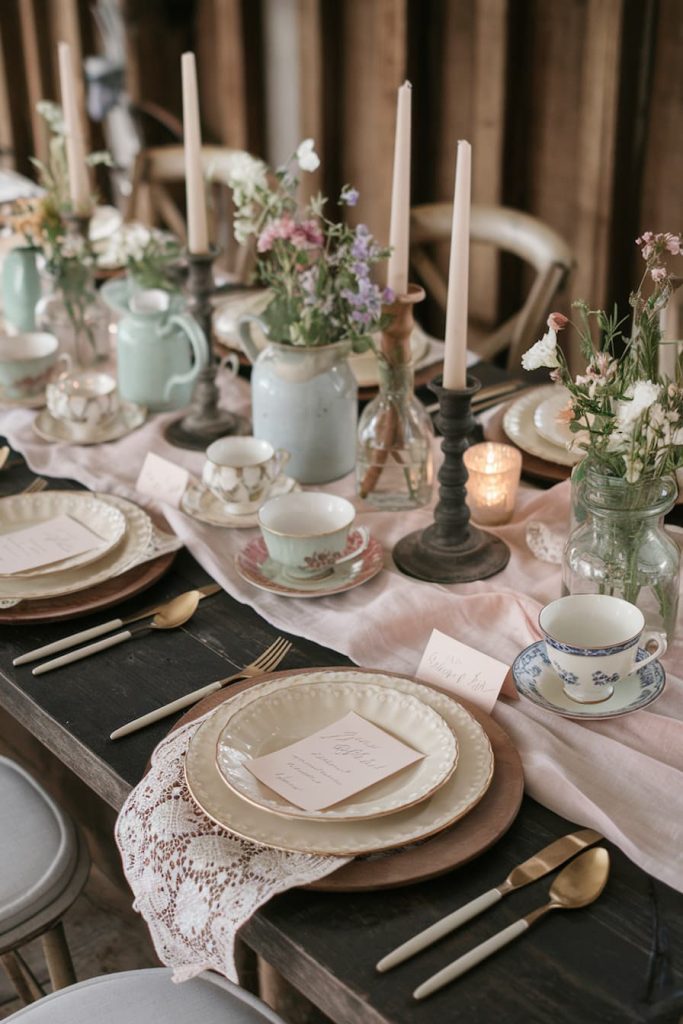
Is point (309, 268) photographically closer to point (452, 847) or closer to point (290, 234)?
point (290, 234)

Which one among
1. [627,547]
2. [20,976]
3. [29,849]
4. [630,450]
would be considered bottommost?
[20,976]

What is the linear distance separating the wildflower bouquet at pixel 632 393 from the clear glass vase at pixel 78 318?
1.02 metres

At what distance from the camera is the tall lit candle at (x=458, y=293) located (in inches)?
46.1

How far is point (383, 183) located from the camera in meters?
3.14

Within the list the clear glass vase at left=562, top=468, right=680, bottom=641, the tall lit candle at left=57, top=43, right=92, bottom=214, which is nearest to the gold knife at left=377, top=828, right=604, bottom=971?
the clear glass vase at left=562, top=468, right=680, bottom=641

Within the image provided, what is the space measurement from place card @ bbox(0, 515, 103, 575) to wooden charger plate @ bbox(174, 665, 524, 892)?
57 centimetres

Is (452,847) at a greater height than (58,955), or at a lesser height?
greater

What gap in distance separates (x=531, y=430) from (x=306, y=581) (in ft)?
1.54

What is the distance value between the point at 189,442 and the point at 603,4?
1.44 m

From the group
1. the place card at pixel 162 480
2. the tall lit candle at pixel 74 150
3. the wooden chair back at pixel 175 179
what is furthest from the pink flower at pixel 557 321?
Answer: the wooden chair back at pixel 175 179

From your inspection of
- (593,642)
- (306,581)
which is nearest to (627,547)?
(593,642)

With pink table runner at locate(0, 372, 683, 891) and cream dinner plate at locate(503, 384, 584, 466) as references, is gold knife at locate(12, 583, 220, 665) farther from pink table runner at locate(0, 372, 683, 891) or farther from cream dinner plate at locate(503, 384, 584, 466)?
cream dinner plate at locate(503, 384, 584, 466)

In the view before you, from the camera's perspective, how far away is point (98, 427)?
5.48ft

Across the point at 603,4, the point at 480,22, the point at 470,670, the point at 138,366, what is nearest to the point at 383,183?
the point at 480,22
